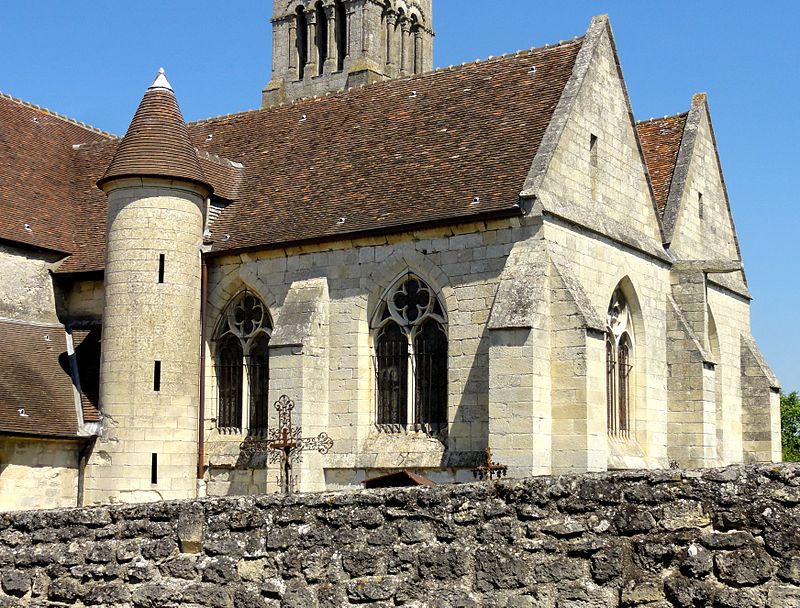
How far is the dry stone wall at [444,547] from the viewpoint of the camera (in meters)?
5.76

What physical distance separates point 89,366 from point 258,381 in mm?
3281

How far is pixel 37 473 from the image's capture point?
19.9 meters

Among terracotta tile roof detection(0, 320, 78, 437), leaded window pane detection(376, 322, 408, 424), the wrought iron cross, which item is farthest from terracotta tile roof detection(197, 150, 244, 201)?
the wrought iron cross

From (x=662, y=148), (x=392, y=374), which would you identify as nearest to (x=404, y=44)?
(x=662, y=148)

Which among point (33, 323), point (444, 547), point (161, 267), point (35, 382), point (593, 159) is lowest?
point (444, 547)

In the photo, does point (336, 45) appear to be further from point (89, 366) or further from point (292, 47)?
point (89, 366)

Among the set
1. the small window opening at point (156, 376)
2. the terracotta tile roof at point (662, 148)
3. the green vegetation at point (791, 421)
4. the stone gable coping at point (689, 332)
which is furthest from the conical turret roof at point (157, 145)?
the green vegetation at point (791, 421)

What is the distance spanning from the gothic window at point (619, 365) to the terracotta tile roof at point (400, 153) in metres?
3.61

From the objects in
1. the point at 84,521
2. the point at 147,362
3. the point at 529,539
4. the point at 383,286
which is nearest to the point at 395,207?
the point at 383,286

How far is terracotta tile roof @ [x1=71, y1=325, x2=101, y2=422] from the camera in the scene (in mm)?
20906

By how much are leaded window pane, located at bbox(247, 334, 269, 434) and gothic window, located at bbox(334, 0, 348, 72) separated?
1886cm

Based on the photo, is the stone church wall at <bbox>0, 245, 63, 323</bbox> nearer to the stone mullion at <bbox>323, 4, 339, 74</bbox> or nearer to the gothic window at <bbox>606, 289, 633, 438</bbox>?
the gothic window at <bbox>606, 289, 633, 438</bbox>

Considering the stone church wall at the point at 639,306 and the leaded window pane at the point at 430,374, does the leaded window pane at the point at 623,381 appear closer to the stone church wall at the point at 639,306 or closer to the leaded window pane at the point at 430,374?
the stone church wall at the point at 639,306

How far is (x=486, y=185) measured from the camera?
19328 mm
